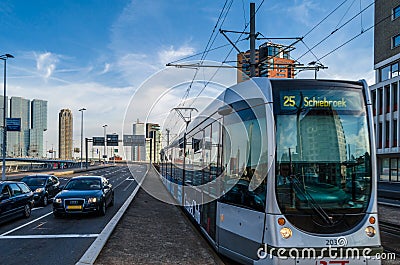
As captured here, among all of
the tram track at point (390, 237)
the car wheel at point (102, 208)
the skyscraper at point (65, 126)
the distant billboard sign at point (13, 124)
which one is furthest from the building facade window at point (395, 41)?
the skyscraper at point (65, 126)

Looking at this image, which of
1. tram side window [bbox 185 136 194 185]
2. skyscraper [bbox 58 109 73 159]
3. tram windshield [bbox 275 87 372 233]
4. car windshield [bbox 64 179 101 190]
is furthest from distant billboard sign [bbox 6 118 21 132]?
skyscraper [bbox 58 109 73 159]

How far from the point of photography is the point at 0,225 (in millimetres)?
12555

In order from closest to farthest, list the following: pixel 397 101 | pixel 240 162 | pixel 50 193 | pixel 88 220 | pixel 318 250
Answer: pixel 318 250 < pixel 240 162 < pixel 88 220 < pixel 50 193 < pixel 397 101

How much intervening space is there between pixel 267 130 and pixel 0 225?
33.2 feet

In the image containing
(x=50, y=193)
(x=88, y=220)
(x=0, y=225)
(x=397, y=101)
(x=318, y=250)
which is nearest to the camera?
(x=318, y=250)

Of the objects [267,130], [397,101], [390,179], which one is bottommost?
[390,179]

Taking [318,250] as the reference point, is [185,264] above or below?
below

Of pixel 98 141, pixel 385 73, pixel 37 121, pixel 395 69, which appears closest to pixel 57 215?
pixel 395 69

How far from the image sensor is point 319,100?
6.36 meters

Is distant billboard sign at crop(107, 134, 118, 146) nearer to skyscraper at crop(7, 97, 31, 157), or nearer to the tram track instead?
skyscraper at crop(7, 97, 31, 157)

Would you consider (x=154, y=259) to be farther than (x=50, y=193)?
No

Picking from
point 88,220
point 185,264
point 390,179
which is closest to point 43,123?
→ point 390,179

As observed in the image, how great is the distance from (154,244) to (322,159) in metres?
4.83

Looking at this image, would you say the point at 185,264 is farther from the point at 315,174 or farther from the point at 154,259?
the point at 315,174
